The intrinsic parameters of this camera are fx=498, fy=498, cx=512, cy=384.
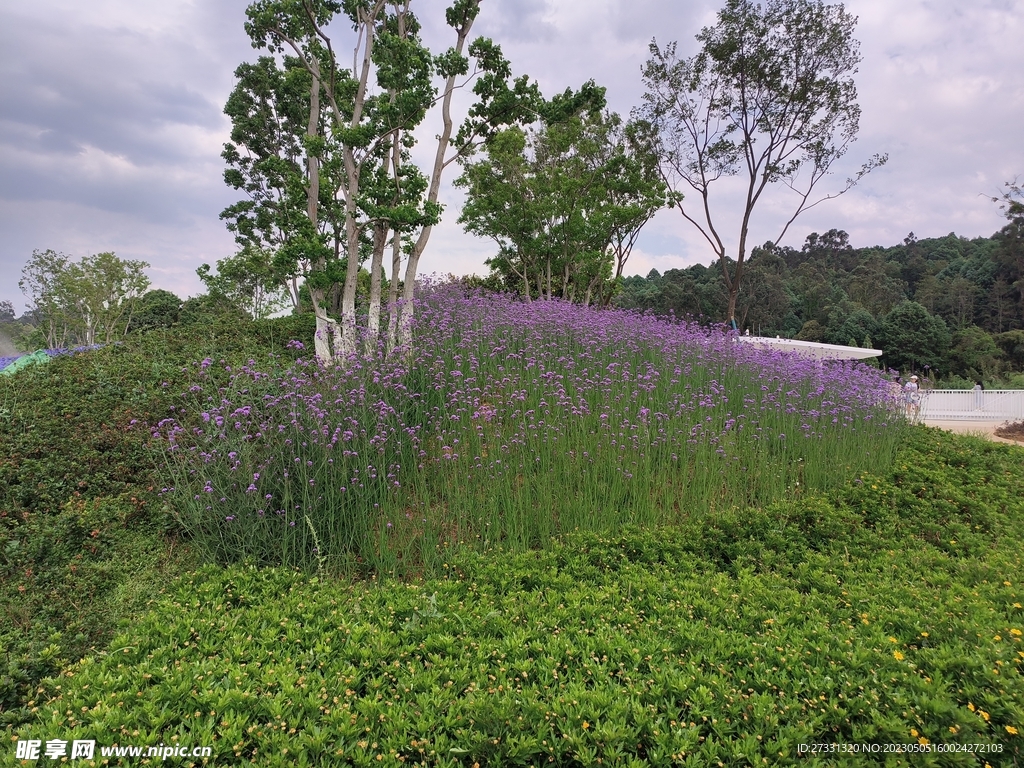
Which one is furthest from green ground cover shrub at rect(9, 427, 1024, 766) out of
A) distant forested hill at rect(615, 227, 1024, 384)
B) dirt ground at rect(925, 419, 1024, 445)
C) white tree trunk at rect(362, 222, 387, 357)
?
distant forested hill at rect(615, 227, 1024, 384)

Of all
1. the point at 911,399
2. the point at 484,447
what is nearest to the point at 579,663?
the point at 484,447

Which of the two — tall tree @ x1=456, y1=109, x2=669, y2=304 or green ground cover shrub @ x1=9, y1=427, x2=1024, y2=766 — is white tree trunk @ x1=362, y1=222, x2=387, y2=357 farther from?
tall tree @ x1=456, y1=109, x2=669, y2=304

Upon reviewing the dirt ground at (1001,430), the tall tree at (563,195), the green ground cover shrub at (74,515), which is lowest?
the dirt ground at (1001,430)

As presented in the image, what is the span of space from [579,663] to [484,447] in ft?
8.91

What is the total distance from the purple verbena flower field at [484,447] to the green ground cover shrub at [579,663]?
500mm

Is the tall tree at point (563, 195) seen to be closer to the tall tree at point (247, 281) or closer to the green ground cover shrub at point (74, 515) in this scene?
the tall tree at point (247, 281)

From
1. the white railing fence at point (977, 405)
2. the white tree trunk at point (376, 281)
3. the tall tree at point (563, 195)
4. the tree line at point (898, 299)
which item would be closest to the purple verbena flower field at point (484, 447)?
the white tree trunk at point (376, 281)

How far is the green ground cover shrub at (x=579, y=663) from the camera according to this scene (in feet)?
5.96

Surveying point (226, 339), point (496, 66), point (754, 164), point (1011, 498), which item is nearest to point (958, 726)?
point (1011, 498)

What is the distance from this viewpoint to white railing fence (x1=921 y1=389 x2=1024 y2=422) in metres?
14.6

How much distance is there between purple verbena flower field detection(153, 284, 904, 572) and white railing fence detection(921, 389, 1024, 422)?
11.1 m

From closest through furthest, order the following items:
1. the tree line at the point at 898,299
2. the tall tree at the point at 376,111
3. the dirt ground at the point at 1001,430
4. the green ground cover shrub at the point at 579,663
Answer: the green ground cover shrub at the point at 579,663
the tall tree at the point at 376,111
the dirt ground at the point at 1001,430
the tree line at the point at 898,299

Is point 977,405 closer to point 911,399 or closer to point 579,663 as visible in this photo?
point 911,399

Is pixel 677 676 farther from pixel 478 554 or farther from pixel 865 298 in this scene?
pixel 865 298
